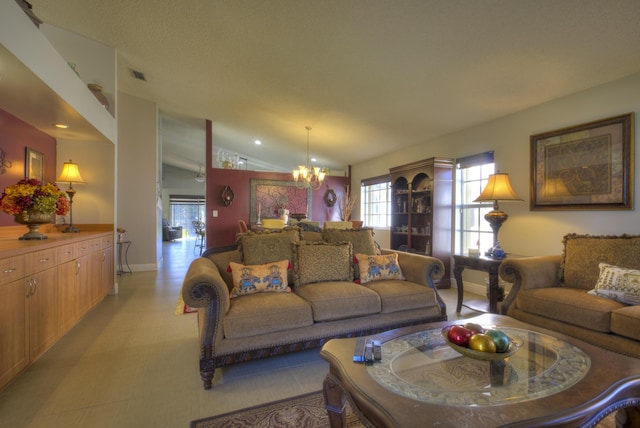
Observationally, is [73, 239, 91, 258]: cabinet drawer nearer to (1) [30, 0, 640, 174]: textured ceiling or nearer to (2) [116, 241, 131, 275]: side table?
(1) [30, 0, 640, 174]: textured ceiling

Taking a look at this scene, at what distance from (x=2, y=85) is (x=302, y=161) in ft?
21.1

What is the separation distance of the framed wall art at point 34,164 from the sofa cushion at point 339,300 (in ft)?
11.4

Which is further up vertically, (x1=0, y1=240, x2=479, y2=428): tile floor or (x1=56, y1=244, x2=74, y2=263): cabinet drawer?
(x1=56, y1=244, x2=74, y2=263): cabinet drawer

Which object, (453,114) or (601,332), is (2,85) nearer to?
(453,114)

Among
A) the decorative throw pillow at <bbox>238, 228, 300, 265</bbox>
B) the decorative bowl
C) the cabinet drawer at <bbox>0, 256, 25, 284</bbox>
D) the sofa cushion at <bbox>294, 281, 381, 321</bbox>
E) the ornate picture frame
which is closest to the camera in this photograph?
the decorative bowl

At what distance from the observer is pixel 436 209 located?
440cm

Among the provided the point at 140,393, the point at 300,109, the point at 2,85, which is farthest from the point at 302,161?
the point at 140,393

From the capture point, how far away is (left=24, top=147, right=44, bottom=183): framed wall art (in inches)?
133

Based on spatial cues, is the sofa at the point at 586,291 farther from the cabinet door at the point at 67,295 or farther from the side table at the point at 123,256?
the side table at the point at 123,256

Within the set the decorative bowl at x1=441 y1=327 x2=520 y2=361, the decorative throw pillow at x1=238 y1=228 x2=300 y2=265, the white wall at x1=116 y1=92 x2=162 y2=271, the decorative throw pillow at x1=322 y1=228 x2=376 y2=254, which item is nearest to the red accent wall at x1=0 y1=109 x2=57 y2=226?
the white wall at x1=116 y1=92 x2=162 y2=271

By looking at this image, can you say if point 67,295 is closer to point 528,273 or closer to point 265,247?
point 265,247

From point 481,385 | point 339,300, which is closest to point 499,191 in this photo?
point 339,300

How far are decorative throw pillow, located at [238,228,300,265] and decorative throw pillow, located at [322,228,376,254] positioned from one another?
42 cm

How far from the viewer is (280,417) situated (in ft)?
5.43
